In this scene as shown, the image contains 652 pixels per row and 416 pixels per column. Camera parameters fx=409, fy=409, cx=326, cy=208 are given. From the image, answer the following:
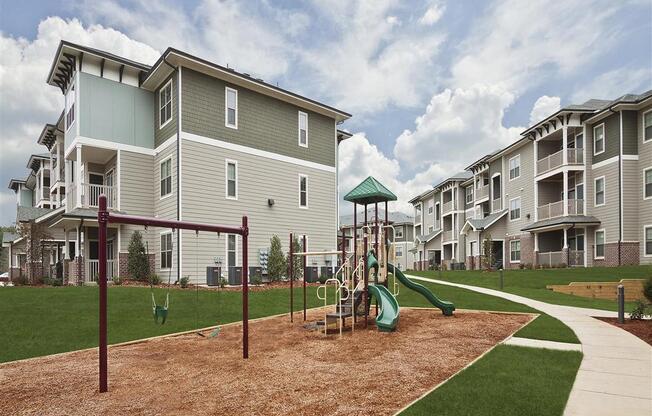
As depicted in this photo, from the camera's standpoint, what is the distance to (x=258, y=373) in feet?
21.9

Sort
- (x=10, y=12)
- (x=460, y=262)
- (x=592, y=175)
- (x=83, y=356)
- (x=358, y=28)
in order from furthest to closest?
(x=460, y=262)
(x=592, y=175)
(x=358, y=28)
(x=10, y=12)
(x=83, y=356)

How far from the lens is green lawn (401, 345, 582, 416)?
4715mm

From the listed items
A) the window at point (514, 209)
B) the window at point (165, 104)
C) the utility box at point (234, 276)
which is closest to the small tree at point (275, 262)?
the utility box at point (234, 276)

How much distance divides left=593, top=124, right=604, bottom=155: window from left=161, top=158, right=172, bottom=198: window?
26.6 m

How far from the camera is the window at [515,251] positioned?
34.2m

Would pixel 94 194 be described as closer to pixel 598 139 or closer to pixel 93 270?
pixel 93 270

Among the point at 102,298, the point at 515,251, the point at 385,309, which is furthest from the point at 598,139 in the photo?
the point at 102,298

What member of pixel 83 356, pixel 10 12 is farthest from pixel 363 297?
pixel 10 12

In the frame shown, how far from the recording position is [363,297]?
10922mm

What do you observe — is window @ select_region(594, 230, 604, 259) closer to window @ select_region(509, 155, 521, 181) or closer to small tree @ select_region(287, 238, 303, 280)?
window @ select_region(509, 155, 521, 181)

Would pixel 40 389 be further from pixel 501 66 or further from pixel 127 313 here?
pixel 501 66

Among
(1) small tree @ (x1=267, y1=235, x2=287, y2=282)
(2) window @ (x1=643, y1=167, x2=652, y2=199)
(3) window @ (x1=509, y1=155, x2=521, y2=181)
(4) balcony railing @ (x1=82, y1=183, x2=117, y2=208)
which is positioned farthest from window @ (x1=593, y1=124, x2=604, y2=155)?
(4) balcony railing @ (x1=82, y1=183, x2=117, y2=208)

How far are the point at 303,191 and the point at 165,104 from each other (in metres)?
8.82

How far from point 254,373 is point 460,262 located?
4147cm
